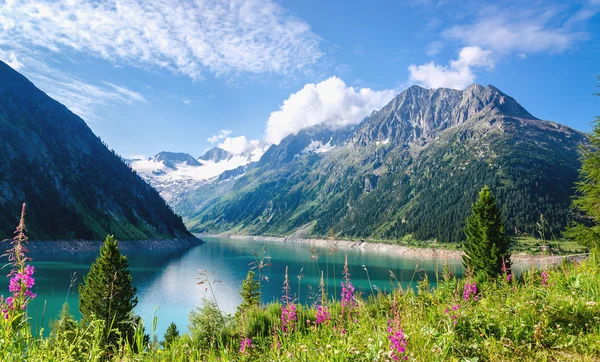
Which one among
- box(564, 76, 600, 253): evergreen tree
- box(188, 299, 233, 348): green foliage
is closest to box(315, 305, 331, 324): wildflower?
box(188, 299, 233, 348): green foliage

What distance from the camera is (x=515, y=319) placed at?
17.8 feet

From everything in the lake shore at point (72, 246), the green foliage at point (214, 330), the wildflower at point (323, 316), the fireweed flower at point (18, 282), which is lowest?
the lake shore at point (72, 246)

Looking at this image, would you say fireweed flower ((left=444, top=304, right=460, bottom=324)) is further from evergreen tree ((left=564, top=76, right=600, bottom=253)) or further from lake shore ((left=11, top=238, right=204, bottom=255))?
lake shore ((left=11, top=238, right=204, bottom=255))

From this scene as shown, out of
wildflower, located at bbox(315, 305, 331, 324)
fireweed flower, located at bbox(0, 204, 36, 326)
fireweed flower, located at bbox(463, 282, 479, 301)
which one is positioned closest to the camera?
fireweed flower, located at bbox(0, 204, 36, 326)

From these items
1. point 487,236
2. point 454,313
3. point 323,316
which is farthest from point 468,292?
point 487,236

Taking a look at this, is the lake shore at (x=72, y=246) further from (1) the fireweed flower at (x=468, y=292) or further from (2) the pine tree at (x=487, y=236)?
(1) the fireweed flower at (x=468, y=292)

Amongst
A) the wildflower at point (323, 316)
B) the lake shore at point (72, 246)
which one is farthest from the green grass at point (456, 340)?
the lake shore at point (72, 246)

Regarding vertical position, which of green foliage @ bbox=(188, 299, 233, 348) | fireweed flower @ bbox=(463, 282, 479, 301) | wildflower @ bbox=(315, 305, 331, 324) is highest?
fireweed flower @ bbox=(463, 282, 479, 301)

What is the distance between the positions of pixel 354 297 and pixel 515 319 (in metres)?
2.75

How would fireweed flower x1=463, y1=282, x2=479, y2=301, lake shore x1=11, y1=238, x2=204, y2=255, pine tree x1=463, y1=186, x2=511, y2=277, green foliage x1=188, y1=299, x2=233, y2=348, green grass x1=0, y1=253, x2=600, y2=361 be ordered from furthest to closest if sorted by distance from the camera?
lake shore x1=11, y1=238, x2=204, y2=255, pine tree x1=463, y1=186, x2=511, y2=277, fireweed flower x1=463, y1=282, x2=479, y2=301, green foliage x1=188, y1=299, x2=233, y2=348, green grass x1=0, y1=253, x2=600, y2=361

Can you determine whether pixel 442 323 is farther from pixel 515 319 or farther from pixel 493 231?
pixel 493 231

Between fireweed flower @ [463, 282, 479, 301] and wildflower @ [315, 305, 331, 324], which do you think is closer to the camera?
wildflower @ [315, 305, 331, 324]

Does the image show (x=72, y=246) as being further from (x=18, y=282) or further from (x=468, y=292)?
(x=468, y=292)

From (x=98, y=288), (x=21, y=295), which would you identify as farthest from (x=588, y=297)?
(x=98, y=288)
